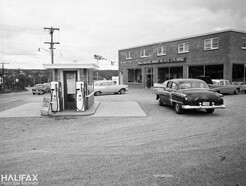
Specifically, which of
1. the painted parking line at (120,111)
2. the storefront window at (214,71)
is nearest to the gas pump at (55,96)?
the painted parking line at (120,111)

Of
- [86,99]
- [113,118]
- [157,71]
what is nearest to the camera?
[113,118]

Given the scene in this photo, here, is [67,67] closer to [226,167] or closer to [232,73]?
[226,167]

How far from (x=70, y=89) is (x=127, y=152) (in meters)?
6.97

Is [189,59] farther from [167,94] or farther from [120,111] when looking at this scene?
[120,111]

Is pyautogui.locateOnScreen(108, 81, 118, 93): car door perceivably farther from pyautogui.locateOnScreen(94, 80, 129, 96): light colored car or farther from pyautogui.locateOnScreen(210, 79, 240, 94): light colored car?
pyautogui.locateOnScreen(210, 79, 240, 94): light colored car

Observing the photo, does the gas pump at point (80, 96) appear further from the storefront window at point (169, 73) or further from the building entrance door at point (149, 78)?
the building entrance door at point (149, 78)

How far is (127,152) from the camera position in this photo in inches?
178

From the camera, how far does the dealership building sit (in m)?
20.0

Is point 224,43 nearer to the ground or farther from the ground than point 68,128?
farther from the ground

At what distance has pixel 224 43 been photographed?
1994 centimetres

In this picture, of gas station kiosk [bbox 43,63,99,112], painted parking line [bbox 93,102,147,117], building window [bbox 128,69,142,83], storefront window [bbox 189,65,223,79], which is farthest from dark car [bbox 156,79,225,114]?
building window [bbox 128,69,142,83]

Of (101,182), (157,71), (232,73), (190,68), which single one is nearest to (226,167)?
(101,182)

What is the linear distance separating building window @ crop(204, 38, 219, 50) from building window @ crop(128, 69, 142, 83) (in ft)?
37.8

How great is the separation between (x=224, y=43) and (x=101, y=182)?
20.9 m
